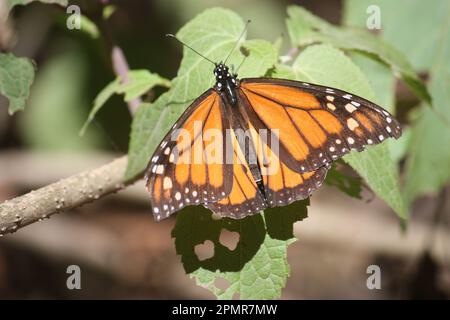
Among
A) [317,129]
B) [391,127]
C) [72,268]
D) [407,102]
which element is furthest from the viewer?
[72,268]

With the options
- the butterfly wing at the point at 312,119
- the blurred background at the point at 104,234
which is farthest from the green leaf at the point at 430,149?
the butterfly wing at the point at 312,119

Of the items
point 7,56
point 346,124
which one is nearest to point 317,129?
point 346,124

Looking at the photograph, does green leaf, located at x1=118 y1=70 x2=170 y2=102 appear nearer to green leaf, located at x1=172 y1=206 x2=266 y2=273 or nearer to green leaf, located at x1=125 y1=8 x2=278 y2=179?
green leaf, located at x1=125 y1=8 x2=278 y2=179

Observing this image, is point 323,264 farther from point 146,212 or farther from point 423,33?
point 423,33

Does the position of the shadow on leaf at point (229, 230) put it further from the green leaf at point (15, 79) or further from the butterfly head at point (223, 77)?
the green leaf at point (15, 79)

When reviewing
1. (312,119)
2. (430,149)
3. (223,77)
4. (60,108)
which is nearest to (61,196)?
(223,77)

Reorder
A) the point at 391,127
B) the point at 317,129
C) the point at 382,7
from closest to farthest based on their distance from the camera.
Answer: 1. the point at 391,127
2. the point at 317,129
3. the point at 382,7

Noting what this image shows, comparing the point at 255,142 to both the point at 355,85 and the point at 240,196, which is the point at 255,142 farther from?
the point at 355,85

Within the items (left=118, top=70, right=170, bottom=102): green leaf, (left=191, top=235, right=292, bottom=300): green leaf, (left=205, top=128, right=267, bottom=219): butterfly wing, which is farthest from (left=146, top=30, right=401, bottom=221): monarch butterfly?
(left=118, top=70, right=170, bottom=102): green leaf
